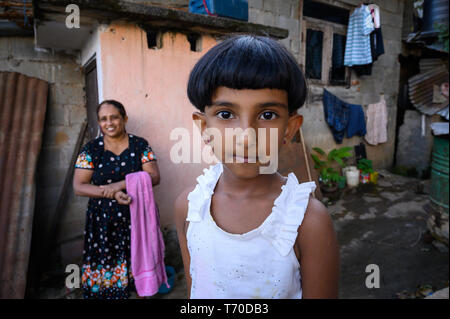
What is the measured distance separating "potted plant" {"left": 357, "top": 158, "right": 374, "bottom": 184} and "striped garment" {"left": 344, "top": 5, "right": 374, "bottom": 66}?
86.0 inches

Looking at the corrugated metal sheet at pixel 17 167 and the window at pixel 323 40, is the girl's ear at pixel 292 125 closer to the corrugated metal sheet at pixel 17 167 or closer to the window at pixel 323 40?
the corrugated metal sheet at pixel 17 167

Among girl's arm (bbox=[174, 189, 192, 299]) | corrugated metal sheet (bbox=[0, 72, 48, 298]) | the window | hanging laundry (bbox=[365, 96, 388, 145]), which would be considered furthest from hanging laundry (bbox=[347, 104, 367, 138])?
girl's arm (bbox=[174, 189, 192, 299])

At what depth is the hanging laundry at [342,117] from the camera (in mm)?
5852

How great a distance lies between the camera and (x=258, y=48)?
0.86 metres

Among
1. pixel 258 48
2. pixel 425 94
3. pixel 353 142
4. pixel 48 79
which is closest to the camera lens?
pixel 258 48

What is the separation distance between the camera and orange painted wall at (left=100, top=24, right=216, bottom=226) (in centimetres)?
267

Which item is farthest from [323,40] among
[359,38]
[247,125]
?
[247,125]

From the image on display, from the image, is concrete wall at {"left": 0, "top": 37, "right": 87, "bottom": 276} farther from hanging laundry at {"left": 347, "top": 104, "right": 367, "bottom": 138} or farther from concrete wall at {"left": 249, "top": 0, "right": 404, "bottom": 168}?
hanging laundry at {"left": 347, "top": 104, "right": 367, "bottom": 138}

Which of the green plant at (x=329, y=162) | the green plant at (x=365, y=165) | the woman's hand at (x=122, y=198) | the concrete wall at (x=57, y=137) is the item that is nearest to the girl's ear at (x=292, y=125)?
the woman's hand at (x=122, y=198)

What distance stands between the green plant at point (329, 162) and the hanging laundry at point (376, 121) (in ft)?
3.41

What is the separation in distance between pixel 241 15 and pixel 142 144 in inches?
68.9
